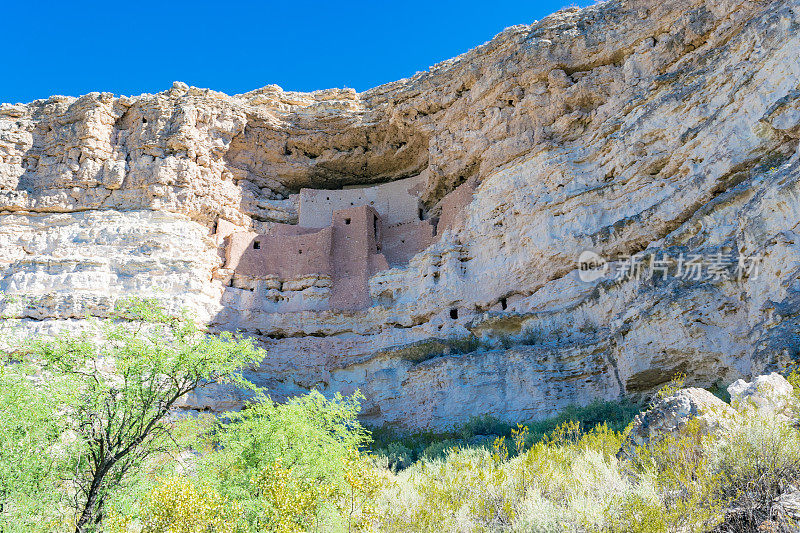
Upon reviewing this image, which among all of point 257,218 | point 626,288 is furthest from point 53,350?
point 257,218

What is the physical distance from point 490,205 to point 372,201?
286 inches

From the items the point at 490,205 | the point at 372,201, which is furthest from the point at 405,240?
the point at 490,205

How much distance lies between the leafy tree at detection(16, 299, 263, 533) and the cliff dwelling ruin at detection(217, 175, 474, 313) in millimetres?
13544

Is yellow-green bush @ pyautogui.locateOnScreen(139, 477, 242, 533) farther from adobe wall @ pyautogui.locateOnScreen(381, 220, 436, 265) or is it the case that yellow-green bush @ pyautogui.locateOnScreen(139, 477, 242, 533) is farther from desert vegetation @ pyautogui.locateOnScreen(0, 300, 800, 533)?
adobe wall @ pyautogui.locateOnScreen(381, 220, 436, 265)

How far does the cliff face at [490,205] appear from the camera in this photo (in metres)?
12.8

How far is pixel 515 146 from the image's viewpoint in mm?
21797

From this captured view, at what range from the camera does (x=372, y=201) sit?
89.7 ft

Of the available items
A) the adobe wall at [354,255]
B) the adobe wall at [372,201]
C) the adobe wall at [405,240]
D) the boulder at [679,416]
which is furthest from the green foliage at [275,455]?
the adobe wall at [372,201]

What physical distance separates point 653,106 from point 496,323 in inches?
297

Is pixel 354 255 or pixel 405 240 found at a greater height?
pixel 405 240

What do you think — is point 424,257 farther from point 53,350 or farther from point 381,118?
point 53,350

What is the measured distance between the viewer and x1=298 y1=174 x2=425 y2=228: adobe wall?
86.7ft

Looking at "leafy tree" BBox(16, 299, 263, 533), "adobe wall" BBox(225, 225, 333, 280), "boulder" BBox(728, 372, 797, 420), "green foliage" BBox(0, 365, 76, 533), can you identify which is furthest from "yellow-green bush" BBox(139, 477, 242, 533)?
"adobe wall" BBox(225, 225, 333, 280)

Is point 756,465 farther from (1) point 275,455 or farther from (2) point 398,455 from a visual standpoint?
(2) point 398,455
